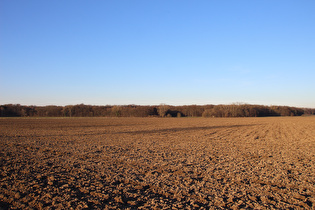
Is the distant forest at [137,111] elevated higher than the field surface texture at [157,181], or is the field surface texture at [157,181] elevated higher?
the distant forest at [137,111]

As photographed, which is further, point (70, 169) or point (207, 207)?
point (70, 169)

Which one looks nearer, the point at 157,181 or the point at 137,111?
the point at 157,181

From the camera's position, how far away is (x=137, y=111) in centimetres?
8112

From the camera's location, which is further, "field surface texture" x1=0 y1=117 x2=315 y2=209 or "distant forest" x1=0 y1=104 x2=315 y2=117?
"distant forest" x1=0 y1=104 x2=315 y2=117

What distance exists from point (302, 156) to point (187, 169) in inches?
256

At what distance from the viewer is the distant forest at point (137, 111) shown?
255ft

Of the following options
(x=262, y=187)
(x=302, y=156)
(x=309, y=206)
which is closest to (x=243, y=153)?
(x=302, y=156)

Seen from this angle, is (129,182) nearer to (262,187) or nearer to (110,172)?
(110,172)

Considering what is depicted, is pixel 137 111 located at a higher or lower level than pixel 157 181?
higher

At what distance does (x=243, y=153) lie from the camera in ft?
39.1

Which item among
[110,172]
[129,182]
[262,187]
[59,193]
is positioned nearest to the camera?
[59,193]

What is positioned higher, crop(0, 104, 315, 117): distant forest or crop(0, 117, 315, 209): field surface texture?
crop(0, 104, 315, 117): distant forest

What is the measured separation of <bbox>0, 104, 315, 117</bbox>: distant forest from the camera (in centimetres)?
7781

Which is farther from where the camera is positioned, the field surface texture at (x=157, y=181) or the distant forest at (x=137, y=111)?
the distant forest at (x=137, y=111)
